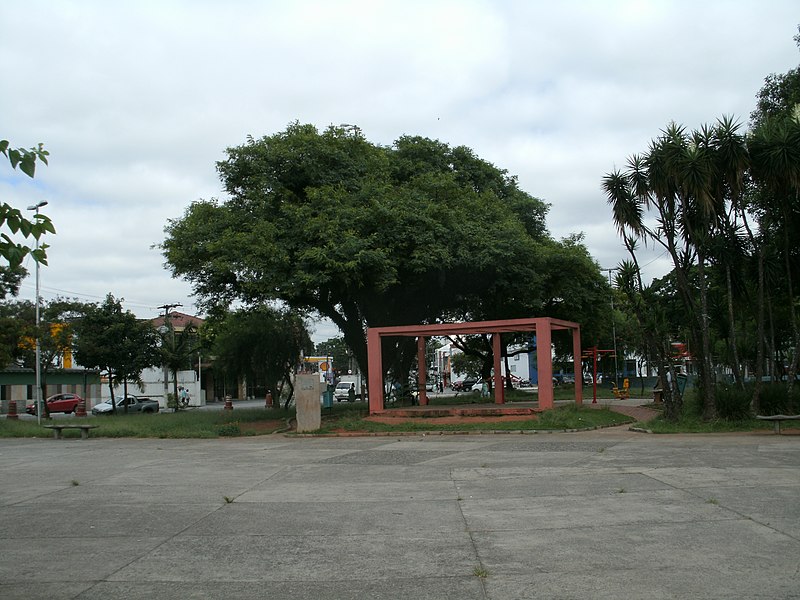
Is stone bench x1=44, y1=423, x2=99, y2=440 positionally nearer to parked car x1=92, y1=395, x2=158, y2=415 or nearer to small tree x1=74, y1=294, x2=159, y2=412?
small tree x1=74, y1=294, x2=159, y2=412

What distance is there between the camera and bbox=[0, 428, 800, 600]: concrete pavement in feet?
20.4

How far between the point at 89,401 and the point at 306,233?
133ft

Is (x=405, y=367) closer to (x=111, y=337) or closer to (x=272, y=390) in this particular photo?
(x=272, y=390)

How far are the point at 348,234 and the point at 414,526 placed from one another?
16734 millimetres

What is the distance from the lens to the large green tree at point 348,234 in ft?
81.5

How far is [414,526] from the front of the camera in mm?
8547

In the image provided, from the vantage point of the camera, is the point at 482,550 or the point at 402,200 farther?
the point at 402,200

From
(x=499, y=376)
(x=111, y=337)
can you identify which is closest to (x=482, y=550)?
(x=499, y=376)

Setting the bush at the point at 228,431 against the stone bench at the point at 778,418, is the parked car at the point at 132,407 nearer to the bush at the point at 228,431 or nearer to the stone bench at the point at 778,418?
the bush at the point at 228,431

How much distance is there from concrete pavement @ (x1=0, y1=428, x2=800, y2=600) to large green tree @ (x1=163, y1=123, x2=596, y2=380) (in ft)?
34.2

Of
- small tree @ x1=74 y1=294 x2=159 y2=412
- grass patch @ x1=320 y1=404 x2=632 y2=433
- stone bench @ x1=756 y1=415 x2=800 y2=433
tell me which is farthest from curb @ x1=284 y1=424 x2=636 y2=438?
small tree @ x1=74 y1=294 x2=159 y2=412

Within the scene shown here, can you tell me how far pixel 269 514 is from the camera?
9414mm

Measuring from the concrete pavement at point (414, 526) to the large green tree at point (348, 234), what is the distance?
10410mm

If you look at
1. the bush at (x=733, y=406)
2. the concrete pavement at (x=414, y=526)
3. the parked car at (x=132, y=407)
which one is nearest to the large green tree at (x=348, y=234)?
the bush at (x=733, y=406)
